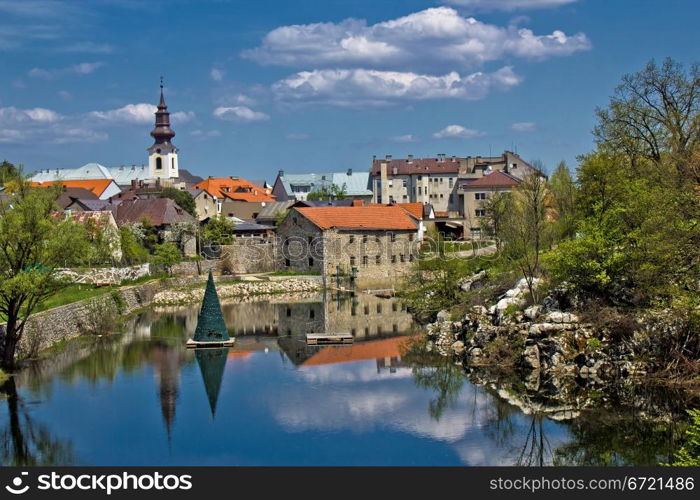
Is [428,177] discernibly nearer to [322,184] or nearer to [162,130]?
[322,184]

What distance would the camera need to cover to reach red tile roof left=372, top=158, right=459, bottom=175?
301 ft

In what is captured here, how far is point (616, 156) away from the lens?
35219 millimetres

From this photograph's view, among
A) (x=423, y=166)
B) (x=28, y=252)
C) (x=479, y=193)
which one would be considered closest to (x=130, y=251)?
(x=28, y=252)

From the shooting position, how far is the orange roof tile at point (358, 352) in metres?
28.9

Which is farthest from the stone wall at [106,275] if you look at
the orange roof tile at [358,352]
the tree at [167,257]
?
the orange roof tile at [358,352]

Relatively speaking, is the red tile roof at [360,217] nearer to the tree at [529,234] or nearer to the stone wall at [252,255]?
the stone wall at [252,255]

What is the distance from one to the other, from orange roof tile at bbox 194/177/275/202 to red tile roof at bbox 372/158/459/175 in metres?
15.9

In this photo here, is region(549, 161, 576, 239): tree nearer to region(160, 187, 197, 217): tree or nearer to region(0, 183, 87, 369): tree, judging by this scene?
region(0, 183, 87, 369): tree

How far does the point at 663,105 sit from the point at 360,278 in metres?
25.2

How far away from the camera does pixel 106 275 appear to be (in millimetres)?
44406

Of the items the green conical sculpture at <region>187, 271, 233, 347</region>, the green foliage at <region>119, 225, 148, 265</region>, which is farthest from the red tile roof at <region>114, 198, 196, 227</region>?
the green conical sculpture at <region>187, 271, 233, 347</region>

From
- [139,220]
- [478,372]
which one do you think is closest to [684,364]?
[478,372]

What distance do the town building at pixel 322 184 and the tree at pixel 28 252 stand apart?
225 feet
